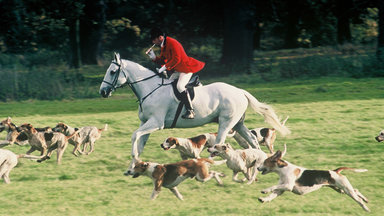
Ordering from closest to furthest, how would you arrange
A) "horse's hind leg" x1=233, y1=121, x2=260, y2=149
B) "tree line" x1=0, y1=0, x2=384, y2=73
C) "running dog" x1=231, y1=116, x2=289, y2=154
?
1. "horse's hind leg" x1=233, y1=121, x2=260, y2=149
2. "running dog" x1=231, y1=116, x2=289, y2=154
3. "tree line" x1=0, y1=0, x2=384, y2=73

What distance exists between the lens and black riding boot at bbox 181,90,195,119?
11.4 m

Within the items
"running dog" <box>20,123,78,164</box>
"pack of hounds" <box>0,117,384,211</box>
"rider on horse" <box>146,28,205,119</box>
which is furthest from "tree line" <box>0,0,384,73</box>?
"rider on horse" <box>146,28,205,119</box>

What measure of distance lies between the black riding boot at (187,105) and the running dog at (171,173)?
225cm

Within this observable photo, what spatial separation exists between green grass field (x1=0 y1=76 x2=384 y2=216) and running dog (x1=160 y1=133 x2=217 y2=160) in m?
0.50

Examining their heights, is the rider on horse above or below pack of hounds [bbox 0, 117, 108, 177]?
above

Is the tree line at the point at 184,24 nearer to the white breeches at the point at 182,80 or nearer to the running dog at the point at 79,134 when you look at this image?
the running dog at the point at 79,134

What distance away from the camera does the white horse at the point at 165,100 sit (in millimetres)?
11445

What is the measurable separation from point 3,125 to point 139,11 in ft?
74.6

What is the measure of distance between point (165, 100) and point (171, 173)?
261 cm

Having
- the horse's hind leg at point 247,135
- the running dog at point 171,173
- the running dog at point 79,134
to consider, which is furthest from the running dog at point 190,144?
the running dog at point 79,134

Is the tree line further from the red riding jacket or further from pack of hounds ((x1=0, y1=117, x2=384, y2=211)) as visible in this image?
the red riding jacket

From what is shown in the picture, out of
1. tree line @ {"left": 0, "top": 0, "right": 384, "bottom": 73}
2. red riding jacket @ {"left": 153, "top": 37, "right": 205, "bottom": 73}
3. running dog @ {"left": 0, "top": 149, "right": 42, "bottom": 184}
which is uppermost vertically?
red riding jacket @ {"left": 153, "top": 37, "right": 205, "bottom": 73}

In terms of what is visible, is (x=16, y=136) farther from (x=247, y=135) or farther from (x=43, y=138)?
(x=247, y=135)

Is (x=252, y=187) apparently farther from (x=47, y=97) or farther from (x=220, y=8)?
(x=220, y=8)
